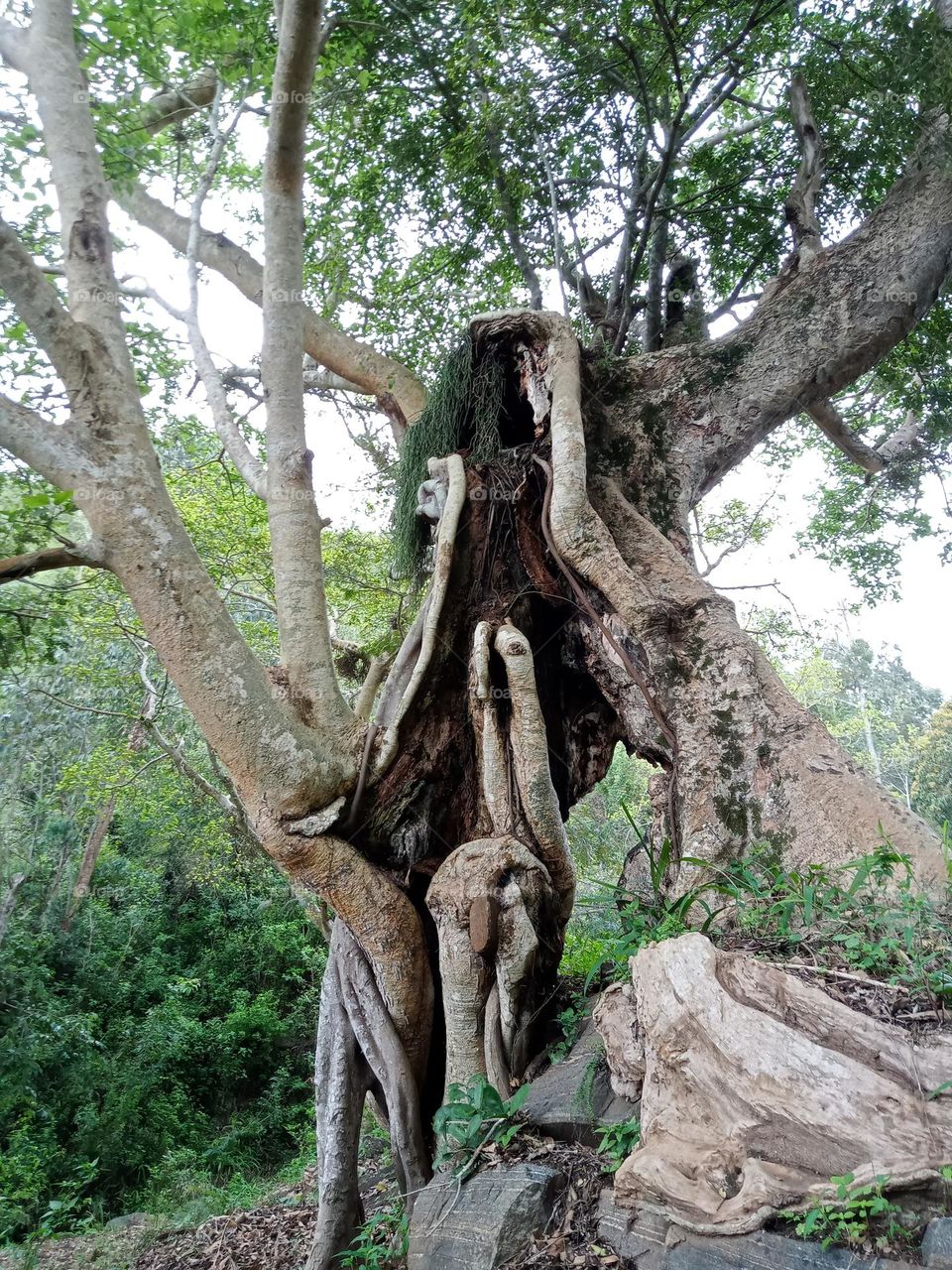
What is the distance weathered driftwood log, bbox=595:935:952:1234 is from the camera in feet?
6.03

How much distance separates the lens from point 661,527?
4777 millimetres

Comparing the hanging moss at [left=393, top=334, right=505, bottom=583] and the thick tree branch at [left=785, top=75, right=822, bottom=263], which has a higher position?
the thick tree branch at [left=785, top=75, right=822, bottom=263]

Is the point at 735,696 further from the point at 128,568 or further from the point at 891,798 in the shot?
the point at 128,568

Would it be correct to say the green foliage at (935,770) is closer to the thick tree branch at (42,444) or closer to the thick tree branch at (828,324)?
the thick tree branch at (828,324)

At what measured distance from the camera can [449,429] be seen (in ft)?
16.5

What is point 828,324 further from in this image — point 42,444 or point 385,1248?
point 385,1248

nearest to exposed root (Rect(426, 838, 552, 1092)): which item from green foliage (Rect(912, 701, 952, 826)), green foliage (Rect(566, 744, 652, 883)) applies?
green foliage (Rect(566, 744, 652, 883))

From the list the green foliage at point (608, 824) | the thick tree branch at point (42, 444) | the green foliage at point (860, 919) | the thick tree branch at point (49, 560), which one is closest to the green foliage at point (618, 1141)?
the green foliage at point (860, 919)

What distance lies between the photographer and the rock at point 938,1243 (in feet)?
5.25

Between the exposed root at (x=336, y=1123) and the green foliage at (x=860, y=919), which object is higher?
the green foliage at (x=860, y=919)

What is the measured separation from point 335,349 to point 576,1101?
492cm

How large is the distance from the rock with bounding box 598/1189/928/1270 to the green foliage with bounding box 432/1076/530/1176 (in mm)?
540

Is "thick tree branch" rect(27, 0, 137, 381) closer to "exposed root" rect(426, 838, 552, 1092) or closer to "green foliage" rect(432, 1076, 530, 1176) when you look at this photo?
"exposed root" rect(426, 838, 552, 1092)

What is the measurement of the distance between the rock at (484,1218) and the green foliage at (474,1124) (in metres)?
0.11
